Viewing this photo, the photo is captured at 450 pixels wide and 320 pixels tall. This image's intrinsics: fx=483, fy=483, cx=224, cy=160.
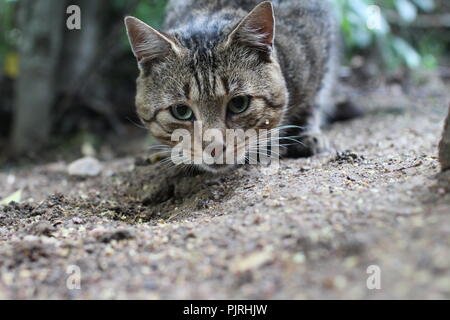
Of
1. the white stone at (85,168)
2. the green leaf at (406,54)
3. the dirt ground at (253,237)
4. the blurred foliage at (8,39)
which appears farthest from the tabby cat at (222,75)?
the blurred foliage at (8,39)

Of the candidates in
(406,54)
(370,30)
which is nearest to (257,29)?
(370,30)

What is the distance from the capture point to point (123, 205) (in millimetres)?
2994

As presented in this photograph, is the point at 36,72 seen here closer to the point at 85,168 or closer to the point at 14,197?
the point at 85,168

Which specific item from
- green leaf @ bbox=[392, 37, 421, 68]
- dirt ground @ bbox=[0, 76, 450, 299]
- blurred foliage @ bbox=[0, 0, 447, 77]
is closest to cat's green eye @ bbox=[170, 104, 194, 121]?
dirt ground @ bbox=[0, 76, 450, 299]

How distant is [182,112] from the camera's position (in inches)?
118

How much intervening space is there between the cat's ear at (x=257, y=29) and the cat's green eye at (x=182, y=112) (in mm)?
481

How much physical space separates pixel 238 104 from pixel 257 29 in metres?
0.47

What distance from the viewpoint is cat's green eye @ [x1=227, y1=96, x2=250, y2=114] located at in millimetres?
2936

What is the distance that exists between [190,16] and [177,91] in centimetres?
107

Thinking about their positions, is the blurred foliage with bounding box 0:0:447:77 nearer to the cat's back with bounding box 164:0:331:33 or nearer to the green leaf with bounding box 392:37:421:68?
the green leaf with bounding box 392:37:421:68

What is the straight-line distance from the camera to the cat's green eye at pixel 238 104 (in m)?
2.94

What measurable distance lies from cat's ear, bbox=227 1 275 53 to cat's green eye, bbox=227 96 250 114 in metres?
0.35

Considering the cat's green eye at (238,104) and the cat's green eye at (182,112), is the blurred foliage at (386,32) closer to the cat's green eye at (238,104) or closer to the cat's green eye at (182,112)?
the cat's green eye at (238,104)
